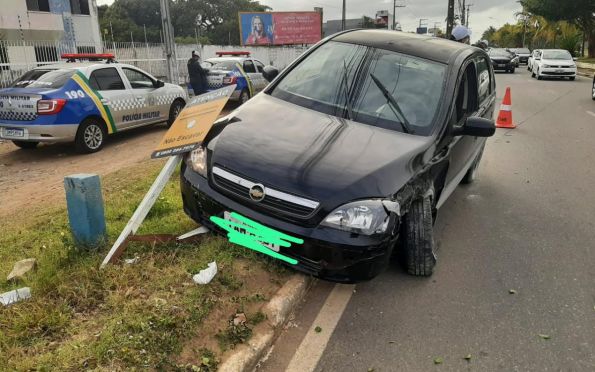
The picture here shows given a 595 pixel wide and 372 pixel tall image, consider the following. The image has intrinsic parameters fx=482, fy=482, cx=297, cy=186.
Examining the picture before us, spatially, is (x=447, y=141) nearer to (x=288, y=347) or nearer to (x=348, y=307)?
(x=348, y=307)

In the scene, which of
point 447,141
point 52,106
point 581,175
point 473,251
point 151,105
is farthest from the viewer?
point 151,105

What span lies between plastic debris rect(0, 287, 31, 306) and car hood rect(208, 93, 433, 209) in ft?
4.92

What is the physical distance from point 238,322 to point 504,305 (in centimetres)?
197

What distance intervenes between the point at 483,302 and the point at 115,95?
766 centimetres

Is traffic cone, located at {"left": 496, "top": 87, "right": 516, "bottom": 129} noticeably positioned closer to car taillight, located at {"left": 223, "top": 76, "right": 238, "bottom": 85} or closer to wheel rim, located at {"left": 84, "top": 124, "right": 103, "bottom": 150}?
car taillight, located at {"left": 223, "top": 76, "right": 238, "bottom": 85}

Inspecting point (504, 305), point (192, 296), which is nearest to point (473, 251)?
point (504, 305)

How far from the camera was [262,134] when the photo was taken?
3.68 metres

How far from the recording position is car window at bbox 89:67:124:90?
A: 8.55 m

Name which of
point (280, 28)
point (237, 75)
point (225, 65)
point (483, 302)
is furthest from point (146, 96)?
point (280, 28)

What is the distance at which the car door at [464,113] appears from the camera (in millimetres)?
4402

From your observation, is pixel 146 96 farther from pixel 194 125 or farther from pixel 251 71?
pixel 194 125

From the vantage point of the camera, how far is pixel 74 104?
8.00m

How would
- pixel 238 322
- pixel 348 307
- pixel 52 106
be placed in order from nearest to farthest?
pixel 238 322
pixel 348 307
pixel 52 106

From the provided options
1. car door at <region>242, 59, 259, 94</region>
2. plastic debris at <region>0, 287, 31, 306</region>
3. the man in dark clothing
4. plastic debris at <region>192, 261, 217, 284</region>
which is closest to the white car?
car door at <region>242, 59, 259, 94</region>
